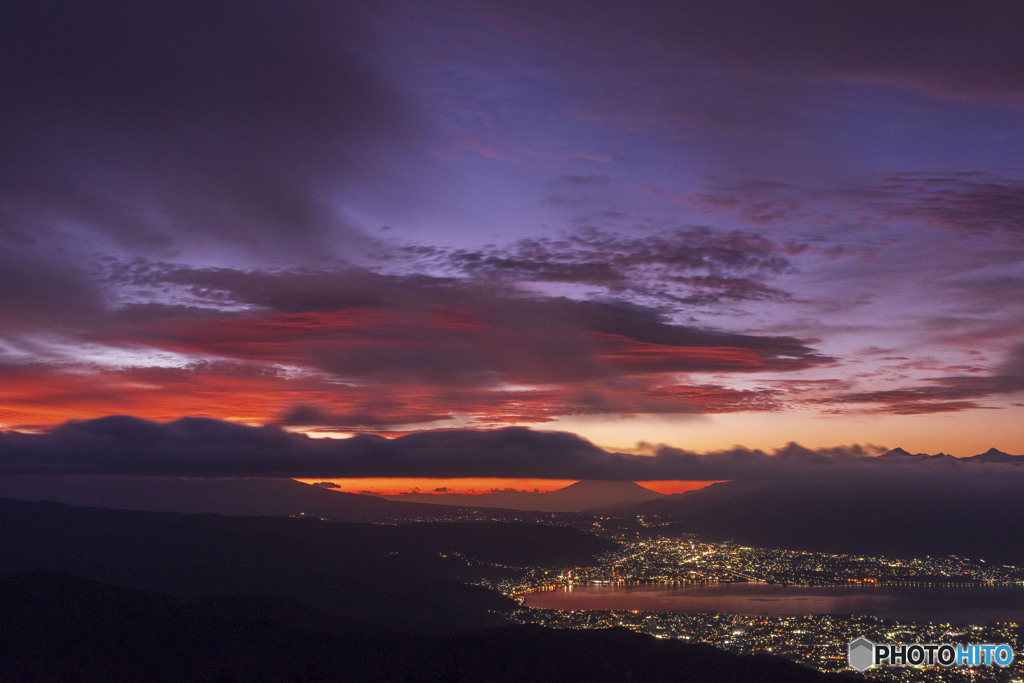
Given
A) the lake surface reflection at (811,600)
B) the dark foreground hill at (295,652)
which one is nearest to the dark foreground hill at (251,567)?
the lake surface reflection at (811,600)

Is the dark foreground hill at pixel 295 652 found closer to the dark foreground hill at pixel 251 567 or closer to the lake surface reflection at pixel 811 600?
the dark foreground hill at pixel 251 567

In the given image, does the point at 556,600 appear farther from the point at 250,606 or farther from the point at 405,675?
the point at 405,675

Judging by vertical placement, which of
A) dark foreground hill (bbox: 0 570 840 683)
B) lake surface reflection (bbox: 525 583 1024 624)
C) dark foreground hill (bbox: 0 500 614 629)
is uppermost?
dark foreground hill (bbox: 0 570 840 683)

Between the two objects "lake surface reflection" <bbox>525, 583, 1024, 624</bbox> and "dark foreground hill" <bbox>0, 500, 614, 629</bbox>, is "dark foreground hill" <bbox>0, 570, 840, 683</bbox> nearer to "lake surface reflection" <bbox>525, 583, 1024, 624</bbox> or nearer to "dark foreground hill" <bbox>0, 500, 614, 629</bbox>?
"dark foreground hill" <bbox>0, 500, 614, 629</bbox>

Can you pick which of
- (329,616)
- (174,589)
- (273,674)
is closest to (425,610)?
(329,616)

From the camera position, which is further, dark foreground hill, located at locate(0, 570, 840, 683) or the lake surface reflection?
the lake surface reflection

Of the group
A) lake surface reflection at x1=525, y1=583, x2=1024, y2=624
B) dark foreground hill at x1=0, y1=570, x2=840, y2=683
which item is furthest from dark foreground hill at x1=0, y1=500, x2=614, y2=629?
dark foreground hill at x1=0, y1=570, x2=840, y2=683

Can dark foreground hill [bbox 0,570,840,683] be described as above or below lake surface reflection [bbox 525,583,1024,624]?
above
